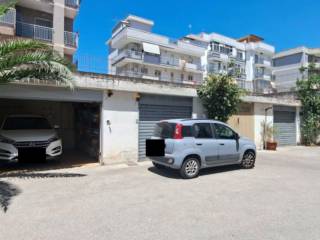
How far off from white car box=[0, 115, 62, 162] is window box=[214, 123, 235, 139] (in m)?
5.79

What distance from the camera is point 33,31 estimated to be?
60.2 ft

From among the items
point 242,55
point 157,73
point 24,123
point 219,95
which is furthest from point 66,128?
point 242,55

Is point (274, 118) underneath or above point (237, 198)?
above

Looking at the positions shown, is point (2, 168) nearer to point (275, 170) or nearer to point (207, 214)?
point (207, 214)

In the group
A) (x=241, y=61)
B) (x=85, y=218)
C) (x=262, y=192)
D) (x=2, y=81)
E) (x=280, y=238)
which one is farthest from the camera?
(x=241, y=61)

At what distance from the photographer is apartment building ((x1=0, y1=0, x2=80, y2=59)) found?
57.5ft

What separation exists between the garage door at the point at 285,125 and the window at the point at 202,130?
10.5 meters

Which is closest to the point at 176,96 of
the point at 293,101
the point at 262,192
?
the point at 262,192

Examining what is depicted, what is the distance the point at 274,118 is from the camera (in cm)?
1697

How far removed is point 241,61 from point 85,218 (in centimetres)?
4882

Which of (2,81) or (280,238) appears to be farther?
(2,81)

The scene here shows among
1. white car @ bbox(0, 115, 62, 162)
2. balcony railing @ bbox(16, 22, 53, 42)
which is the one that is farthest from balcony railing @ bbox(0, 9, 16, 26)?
white car @ bbox(0, 115, 62, 162)

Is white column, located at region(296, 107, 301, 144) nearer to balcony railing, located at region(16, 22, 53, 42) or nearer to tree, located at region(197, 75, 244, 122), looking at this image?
tree, located at region(197, 75, 244, 122)

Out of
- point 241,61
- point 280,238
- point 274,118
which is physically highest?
point 241,61
